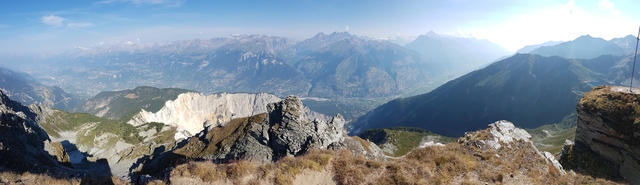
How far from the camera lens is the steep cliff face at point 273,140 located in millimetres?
34531

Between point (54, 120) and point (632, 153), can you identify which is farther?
point (54, 120)

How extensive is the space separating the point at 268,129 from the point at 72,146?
10494cm

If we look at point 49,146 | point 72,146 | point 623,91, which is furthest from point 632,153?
point 72,146

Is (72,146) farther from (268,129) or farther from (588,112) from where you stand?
(588,112)

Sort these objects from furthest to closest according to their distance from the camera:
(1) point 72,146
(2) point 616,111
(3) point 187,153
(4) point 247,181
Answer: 1. (1) point 72,146
2. (3) point 187,153
3. (2) point 616,111
4. (4) point 247,181

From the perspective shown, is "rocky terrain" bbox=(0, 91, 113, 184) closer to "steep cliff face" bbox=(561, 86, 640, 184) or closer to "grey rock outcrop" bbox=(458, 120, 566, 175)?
"grey rock outcrop" bbox=(458, 120, 566, 175)

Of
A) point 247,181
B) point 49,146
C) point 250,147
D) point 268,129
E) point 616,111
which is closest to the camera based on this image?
point 247,181

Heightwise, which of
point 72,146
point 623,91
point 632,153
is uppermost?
point 623,91

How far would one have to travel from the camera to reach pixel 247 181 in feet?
44.6

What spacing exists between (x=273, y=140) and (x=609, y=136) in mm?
38758

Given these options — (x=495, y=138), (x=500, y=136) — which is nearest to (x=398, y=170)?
(x=495, y=138)

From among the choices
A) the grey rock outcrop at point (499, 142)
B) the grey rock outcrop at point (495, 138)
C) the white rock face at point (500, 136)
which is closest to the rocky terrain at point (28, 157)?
the grey rock outcrop at point (499, 142)

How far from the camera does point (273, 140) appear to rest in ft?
120

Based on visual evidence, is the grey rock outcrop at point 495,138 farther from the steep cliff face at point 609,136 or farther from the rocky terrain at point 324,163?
the steep cliff face at point 609,136
